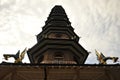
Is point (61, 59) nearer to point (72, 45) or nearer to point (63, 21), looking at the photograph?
point (72, 45)

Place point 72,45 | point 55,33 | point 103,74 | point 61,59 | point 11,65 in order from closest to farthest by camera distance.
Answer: point 11,65, point 103,74, point 61,59, point 72,45, point 55,33

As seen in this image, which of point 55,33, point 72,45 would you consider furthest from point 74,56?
point 55,33

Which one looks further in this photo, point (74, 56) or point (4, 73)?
point (74, 56)

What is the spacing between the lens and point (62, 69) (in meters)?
18.6

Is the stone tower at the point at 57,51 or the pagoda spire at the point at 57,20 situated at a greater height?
the pagoda spire at the point at 57,20

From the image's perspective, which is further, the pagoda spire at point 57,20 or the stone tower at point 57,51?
the pagoda spire at point 57,20

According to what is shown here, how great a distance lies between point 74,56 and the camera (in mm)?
29438

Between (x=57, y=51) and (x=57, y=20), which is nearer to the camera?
(x=57, y=51)

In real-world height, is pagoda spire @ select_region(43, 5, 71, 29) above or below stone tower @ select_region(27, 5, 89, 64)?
above

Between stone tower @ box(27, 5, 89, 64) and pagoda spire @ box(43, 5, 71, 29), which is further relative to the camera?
pagoda spire @ box(43, 5, 71, 29)

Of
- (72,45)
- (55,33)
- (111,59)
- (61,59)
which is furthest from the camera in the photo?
(55,33)

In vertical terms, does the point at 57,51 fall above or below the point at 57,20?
below

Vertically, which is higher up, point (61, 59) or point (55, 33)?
point (55, 33)

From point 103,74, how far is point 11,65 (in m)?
7.94
